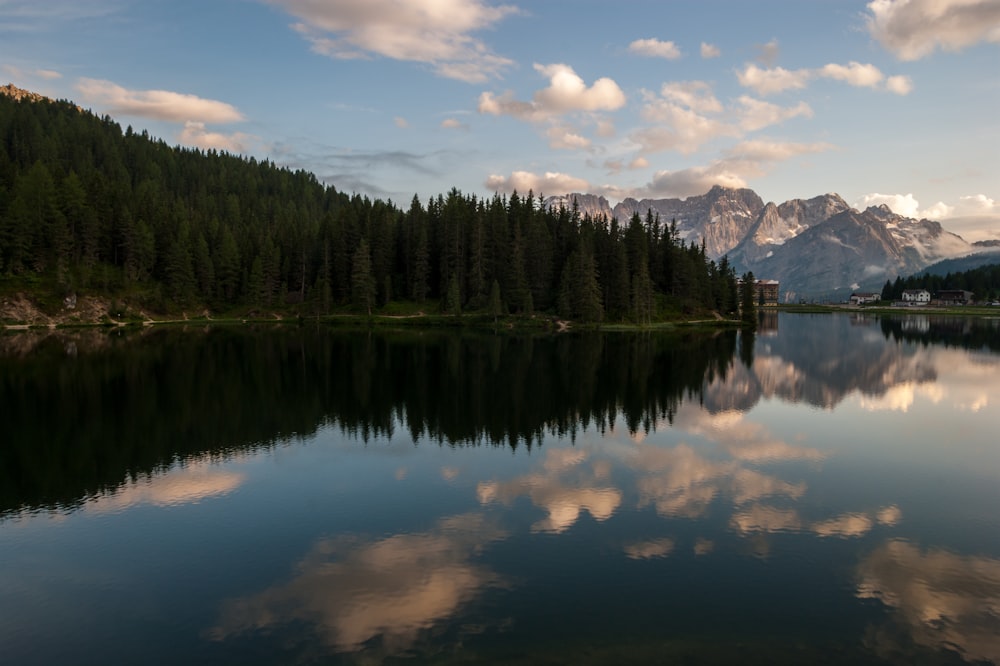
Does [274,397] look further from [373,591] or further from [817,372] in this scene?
[817,372]

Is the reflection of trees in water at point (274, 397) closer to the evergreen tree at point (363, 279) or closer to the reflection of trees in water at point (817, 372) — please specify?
the reflection of trees in water at point (817, 372)

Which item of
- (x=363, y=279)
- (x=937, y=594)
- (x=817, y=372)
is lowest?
(x=937, y=594)

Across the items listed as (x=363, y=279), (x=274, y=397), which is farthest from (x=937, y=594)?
(x=363, y=279)

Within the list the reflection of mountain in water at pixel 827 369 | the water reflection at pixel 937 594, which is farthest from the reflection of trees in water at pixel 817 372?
the water reflection at pixel 937 594

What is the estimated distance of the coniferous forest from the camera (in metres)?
142

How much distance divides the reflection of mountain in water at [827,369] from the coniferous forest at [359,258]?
4386 cm

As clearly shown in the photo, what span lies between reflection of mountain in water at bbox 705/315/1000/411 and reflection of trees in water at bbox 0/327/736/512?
15.4ft

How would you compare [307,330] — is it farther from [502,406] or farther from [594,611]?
[594,611]

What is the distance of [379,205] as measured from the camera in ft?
617

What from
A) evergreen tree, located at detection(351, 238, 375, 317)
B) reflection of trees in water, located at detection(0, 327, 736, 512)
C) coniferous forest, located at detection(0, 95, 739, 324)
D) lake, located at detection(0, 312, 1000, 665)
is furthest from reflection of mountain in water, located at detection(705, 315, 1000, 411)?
evergreen tree, located at detection(351, 238, 375, 317)

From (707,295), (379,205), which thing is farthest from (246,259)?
(707,295)

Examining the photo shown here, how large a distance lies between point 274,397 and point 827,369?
3025 inches

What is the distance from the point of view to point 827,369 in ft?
284

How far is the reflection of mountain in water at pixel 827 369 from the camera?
64.1m
